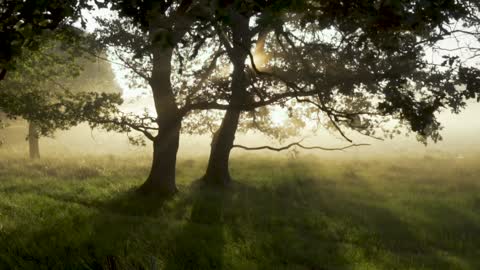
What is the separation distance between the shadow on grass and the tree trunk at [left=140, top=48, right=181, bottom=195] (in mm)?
920

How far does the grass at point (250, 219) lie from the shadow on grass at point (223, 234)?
4cm

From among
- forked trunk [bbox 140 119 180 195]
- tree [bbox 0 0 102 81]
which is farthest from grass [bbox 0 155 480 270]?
tree [bbox 0 0 102 81]

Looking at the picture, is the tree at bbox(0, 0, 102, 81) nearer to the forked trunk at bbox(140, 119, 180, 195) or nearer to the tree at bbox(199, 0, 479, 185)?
the tree at bbox(199, 0, 479, 185)

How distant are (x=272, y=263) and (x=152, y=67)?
1219 cm

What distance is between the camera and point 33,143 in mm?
36844

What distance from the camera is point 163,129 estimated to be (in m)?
18.8

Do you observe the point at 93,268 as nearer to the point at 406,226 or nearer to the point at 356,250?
the point at 356,250

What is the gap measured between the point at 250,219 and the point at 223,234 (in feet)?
8.90

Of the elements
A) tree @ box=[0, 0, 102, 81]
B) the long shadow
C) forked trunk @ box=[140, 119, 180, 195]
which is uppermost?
tree @ box=[0, 0, 102, 81]

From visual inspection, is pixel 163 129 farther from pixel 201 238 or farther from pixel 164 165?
pixel 201 238

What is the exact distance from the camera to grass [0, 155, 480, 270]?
9.56 meters

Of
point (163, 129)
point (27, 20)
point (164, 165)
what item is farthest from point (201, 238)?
point (163, 129)

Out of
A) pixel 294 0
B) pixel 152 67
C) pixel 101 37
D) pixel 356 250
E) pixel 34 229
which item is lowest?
pixel 356 250

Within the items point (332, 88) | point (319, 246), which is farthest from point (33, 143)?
point (319, 246)
